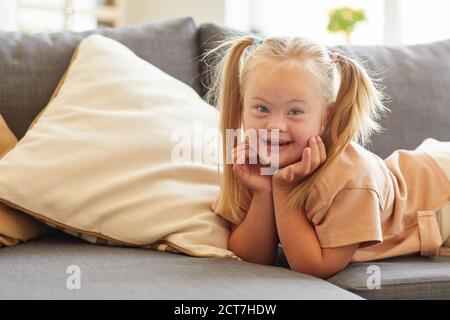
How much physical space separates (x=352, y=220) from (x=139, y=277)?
0.39m

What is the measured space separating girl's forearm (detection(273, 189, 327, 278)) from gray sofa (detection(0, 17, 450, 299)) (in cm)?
4

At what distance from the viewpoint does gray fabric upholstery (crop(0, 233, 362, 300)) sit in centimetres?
93

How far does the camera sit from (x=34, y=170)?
1.25m

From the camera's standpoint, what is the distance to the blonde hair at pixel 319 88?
3.93 feet

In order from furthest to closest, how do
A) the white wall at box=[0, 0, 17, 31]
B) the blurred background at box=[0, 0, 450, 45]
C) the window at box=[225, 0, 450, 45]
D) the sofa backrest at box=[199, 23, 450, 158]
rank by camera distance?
the window at box=[225, 0, 450, 45] < the blurred background at box=[0, 0, 450, 45] < the white wall at box=[0, 0, 17, 31] < the sofa backrest at box=[199, 23, 450, 158]

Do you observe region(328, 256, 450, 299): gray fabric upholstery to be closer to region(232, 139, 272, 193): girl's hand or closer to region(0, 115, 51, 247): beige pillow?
region(232, 139, 272, 193): girl's hand

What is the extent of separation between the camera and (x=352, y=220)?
1166 millimetres

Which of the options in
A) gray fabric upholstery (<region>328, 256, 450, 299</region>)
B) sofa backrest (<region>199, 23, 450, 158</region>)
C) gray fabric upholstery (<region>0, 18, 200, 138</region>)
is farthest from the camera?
sofa backrest (<region>199, 23, 450, 158</region>)

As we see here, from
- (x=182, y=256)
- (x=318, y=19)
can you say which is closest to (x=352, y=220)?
(x=182, y=256)

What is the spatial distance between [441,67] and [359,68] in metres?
0.62

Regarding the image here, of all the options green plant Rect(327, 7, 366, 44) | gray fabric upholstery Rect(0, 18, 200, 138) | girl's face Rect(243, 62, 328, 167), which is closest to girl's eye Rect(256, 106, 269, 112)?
girl's face Rect(243, 62, 328, 167)

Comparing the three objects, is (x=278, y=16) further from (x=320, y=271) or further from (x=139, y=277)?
(x=139, y=277)
